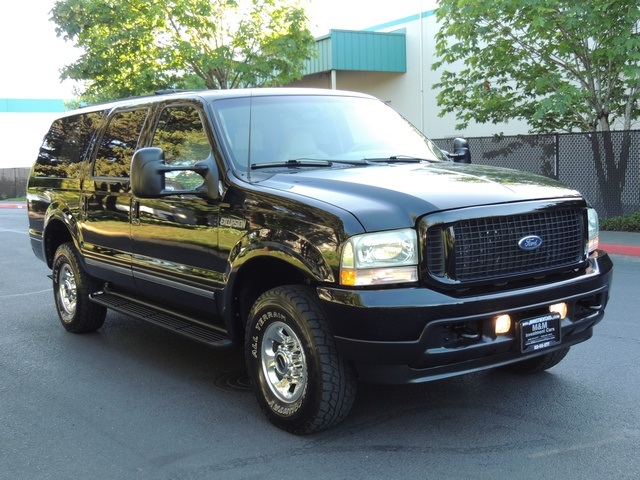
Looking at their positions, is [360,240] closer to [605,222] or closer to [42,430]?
[42,430]

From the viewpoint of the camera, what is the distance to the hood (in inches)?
156

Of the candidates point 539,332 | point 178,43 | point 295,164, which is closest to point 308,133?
point 295,164

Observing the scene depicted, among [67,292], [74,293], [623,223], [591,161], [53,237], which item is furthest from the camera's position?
[591,161]

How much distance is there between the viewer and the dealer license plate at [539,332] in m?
4.11

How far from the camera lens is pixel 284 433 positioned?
4.41 meters

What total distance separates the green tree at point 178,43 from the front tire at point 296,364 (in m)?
17.1

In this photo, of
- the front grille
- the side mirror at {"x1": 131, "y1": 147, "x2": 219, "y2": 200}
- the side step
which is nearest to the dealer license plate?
the front grille

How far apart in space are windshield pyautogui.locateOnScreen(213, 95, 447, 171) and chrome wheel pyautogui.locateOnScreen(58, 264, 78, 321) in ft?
8.70

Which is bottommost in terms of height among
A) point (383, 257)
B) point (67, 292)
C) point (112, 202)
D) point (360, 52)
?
point (67, 292)

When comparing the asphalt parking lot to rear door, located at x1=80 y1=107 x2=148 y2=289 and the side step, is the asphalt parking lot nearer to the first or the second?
the side step

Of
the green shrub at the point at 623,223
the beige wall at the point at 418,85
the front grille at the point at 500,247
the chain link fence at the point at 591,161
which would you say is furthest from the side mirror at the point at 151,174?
the beige wall at the point at 418,85

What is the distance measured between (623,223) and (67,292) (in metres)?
11.3

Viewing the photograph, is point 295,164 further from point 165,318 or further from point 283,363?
point 165,318

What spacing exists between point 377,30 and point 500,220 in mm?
24640
